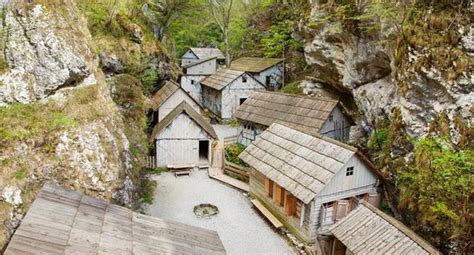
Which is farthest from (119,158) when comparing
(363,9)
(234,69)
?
(234,69)

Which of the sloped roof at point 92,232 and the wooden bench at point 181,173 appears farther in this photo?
the wooden bench at point 181,173

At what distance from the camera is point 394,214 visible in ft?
49.0

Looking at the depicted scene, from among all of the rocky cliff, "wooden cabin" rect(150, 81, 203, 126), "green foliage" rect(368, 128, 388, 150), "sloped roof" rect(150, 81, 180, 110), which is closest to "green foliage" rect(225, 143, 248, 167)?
"wooden cabin" rect(150, 81, 203, 126)

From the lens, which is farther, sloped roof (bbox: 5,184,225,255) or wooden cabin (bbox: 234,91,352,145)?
wooden cabin (bbox: 234,91,352,145)

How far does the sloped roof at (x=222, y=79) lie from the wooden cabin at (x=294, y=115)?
6.67 meters

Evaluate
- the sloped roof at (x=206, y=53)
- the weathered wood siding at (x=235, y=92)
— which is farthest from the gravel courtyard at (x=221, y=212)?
the sloped roof at (x=206, y=53)

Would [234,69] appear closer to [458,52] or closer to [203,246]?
[458,52]

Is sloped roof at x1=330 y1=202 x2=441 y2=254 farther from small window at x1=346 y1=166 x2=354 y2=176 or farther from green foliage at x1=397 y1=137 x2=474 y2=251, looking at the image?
small window at x1=346 y1=166 x2=354 y2=176

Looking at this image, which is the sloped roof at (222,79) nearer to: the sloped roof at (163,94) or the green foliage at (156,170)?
the sloped roof at (163,94)

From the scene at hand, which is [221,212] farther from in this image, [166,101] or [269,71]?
[269,71]

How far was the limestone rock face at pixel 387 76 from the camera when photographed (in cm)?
1201

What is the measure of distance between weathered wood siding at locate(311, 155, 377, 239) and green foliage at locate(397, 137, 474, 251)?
4.80ft

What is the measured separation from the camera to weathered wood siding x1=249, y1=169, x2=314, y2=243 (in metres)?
14.1

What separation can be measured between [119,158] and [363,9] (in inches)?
553
